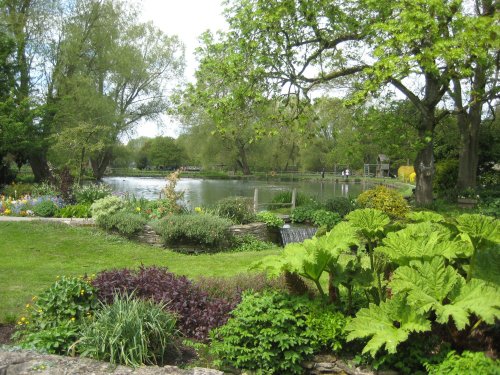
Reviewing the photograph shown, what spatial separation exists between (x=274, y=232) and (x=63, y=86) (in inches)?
847

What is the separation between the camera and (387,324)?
3.72 metres

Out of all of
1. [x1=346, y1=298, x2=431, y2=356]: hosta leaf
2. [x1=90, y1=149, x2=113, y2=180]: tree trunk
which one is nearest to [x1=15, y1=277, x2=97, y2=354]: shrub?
[x1=346, y1=298, x2=431, y2=356]: hosta leaf

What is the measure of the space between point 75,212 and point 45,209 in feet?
2.72

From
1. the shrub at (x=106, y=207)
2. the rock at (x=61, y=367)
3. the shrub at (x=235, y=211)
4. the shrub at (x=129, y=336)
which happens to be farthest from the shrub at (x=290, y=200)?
the rock at (x=61, y=367)

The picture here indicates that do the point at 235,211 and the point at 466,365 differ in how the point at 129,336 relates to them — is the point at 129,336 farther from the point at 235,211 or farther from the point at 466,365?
the point at 235,211

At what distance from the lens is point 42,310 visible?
4418 millimetres

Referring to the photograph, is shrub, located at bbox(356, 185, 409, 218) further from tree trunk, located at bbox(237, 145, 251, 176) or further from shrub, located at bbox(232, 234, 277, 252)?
tree trunk, located at bbox(237, 145, 251, 176)

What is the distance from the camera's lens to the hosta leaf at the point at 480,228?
153 inches

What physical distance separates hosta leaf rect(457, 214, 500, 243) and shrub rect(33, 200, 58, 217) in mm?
11584

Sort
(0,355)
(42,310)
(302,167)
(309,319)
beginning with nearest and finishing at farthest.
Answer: (0,355), (309,319), (42,310), (302,167)

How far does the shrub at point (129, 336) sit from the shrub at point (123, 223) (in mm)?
6959

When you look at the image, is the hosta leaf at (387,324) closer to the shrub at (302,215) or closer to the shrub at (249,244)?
the shrub at (249,244)

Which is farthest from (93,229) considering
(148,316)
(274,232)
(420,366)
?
(420,366)

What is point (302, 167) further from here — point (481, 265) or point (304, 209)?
point (481, 265)
